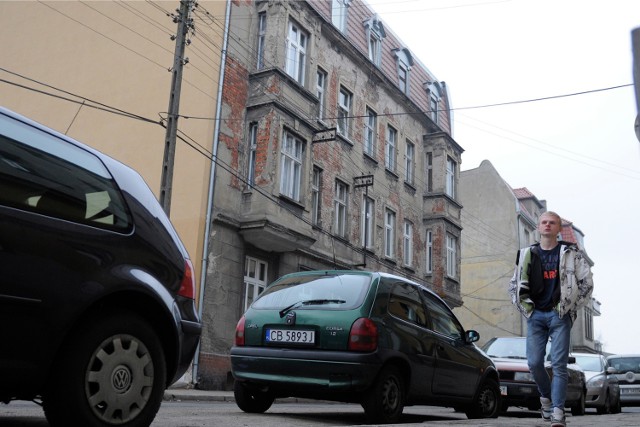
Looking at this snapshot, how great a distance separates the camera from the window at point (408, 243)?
2820cm

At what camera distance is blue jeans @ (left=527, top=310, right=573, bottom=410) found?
19.0 feet

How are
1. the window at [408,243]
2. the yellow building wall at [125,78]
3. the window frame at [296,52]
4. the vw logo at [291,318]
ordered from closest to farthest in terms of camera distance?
1. the vw logo at [291,318]
2. the yellow building wall at [125,78]
3. the window frame at [296,52]
4. the window at [408,243]

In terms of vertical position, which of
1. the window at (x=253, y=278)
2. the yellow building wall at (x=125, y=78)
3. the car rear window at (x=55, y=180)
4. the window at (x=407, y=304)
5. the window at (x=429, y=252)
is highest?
the yellow building wall at (x=125, y=78)

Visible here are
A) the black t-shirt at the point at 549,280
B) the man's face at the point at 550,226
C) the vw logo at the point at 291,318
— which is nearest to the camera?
the black t-shirt at the point at 549,280

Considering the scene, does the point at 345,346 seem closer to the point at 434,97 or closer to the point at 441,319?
the point at 441,319

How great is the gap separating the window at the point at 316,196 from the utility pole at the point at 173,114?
276 inches

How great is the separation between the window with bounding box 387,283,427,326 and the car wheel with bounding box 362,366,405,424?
61 centimetres

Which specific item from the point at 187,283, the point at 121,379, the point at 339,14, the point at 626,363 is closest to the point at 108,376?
the point at 121,379

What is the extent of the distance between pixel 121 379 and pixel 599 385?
13749 mm

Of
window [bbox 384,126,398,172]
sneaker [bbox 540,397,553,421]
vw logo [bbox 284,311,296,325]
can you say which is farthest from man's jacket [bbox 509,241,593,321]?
window [bbox 384,126,398,172]

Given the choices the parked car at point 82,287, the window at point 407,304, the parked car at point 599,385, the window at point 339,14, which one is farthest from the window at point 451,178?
the parked car at point 82,287

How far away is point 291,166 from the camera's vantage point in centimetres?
1966

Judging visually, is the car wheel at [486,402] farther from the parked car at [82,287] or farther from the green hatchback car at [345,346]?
the parked car at [82,287]

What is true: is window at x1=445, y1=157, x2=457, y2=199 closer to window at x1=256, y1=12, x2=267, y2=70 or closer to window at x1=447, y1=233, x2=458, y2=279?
window at x1=447, y1=233, x2=458, y2=279
